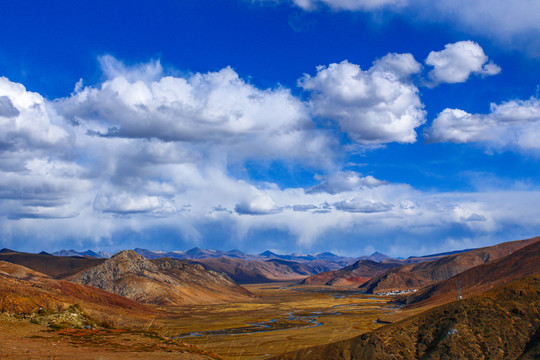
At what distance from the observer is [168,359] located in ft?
126

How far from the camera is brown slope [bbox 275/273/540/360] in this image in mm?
54625

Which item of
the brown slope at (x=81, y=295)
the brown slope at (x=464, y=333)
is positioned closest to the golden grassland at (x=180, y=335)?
the brown slope at (x=81, y=295)

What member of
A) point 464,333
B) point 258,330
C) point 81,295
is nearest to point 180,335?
point 258,330

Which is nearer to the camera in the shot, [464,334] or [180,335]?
[464,334]

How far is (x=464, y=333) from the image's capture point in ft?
185

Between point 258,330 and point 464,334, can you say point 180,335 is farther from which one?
point 464,334

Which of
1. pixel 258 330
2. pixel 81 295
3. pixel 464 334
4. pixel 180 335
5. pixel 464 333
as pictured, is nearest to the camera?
pixel 464 334

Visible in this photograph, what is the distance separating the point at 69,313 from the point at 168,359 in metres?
22.3

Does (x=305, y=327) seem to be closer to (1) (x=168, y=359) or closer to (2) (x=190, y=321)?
(2) (x=190, y=321)

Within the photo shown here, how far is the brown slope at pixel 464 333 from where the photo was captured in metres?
54.6

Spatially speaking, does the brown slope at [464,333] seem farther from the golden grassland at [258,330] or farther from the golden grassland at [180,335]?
the golden grassland at [258,330]

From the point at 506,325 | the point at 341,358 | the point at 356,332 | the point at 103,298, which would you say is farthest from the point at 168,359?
the point at 103,298

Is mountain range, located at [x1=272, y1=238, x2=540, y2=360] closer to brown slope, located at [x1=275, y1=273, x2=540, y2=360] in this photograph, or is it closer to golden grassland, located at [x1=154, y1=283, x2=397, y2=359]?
brown slope, located at [x1=275, y1=273, x2=540, y2=360]

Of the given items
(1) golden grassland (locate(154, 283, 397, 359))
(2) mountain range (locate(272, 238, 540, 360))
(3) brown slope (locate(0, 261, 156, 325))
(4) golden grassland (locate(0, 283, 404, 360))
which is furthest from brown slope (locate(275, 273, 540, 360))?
(3) brown slope (locate(0, 261, 156, 325))
